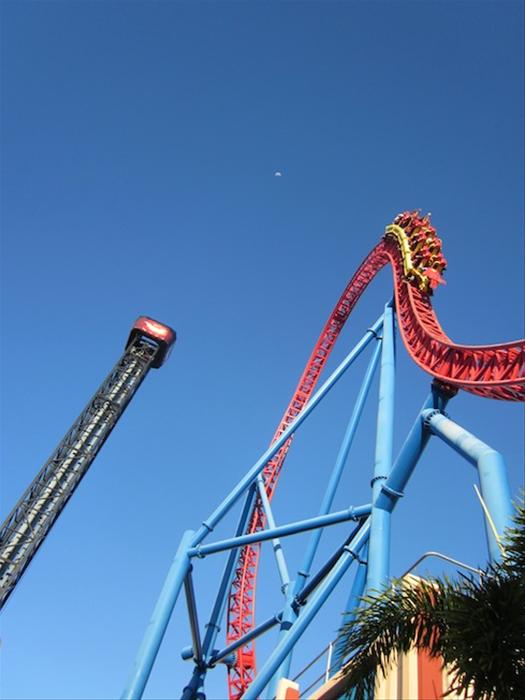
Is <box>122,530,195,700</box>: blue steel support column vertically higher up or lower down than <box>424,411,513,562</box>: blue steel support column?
lower down

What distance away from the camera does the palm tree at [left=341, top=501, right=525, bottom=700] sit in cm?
284

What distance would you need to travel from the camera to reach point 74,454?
20.5m

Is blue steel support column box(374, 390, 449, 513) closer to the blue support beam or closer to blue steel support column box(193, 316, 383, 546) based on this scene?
the blue support beam

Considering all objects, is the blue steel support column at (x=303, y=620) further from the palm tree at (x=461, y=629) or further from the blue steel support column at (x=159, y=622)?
the palm tree at (x=461, y=629)

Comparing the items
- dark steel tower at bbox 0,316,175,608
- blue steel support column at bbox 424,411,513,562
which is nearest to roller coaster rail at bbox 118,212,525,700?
blue steel support column at bbox 424,411,513,562

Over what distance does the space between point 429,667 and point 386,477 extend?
277cm

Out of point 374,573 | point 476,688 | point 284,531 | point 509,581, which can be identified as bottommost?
point 476,688

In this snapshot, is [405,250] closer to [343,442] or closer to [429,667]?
[343,442]

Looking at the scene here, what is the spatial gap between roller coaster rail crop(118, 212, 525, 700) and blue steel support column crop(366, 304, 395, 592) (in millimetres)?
14

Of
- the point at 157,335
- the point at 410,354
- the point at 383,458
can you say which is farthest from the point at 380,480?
the point at 157,335

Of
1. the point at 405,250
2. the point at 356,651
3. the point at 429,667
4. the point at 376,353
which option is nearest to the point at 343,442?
the point at 376,353

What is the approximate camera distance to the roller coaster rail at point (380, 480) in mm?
6430

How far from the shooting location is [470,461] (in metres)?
5.92

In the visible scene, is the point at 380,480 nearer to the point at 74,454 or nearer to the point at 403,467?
the point at 403,467
